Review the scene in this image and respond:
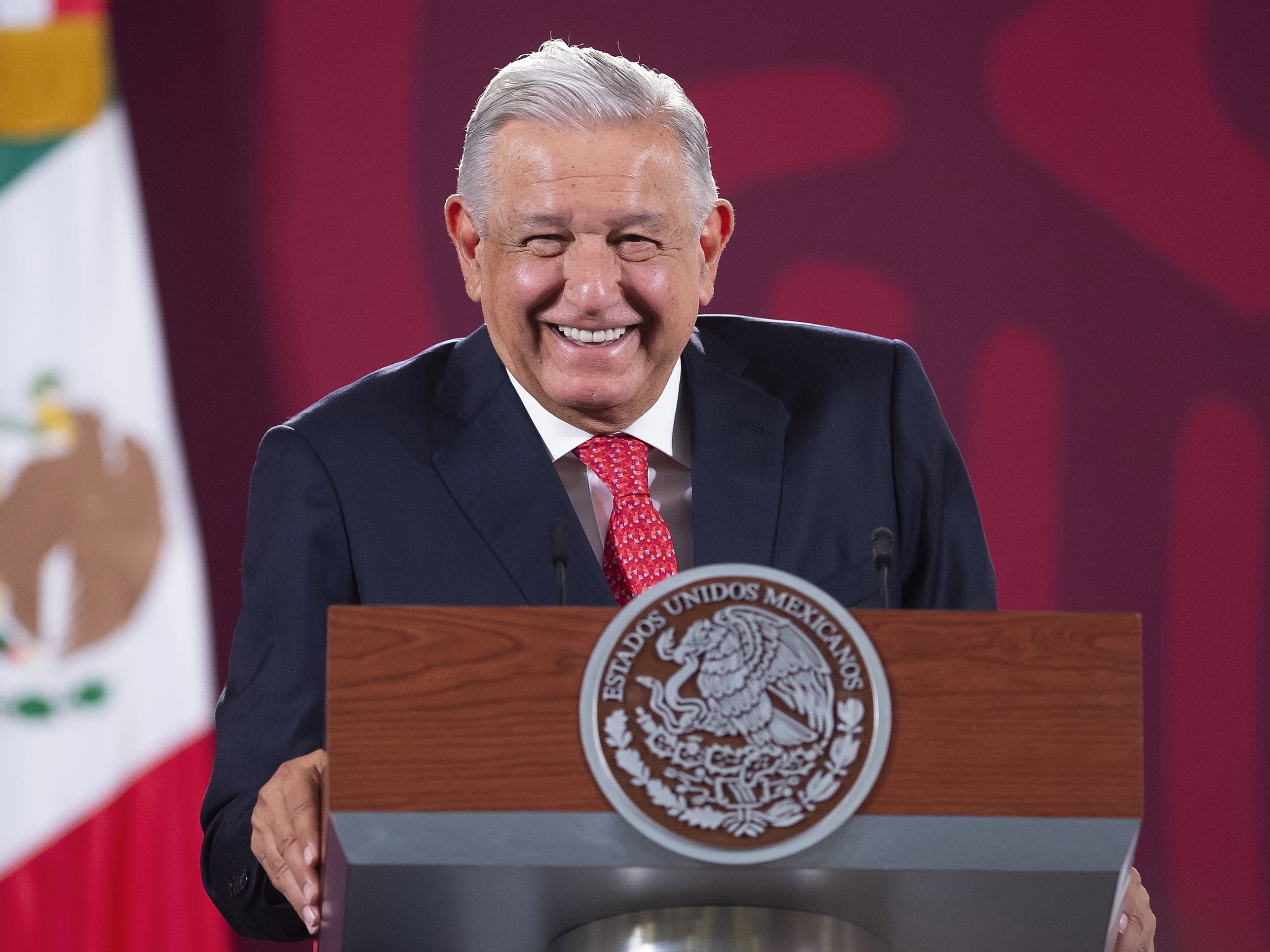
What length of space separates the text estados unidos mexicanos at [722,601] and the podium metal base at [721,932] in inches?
6.1

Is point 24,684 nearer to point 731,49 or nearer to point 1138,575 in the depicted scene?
point 731,49

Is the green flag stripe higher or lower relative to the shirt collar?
higher

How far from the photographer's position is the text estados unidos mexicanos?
884mm

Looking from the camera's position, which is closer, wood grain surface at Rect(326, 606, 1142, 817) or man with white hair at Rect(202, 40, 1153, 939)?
wood grain surface at Rect(326, 606, 1142, 817)

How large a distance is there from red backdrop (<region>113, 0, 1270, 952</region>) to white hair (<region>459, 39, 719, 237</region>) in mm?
1245

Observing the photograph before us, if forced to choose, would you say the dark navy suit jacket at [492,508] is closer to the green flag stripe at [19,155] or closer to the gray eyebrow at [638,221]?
the gray eyebrow at [638,221]

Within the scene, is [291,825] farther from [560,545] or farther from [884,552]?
[884,552]

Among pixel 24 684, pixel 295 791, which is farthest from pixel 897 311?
pixel 295 791

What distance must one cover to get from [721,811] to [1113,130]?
7.79 ft

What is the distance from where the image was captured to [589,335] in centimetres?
157

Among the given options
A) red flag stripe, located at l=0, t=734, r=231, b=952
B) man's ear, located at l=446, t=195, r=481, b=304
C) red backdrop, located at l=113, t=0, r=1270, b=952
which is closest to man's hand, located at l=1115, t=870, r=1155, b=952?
man's ear, located at l=446, t=195, r=481, b=304

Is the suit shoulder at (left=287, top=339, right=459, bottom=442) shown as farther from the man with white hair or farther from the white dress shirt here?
the white dress shirt

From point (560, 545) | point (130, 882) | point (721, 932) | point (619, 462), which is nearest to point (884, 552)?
point (560, 545)

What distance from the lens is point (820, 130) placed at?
2.88 meters
